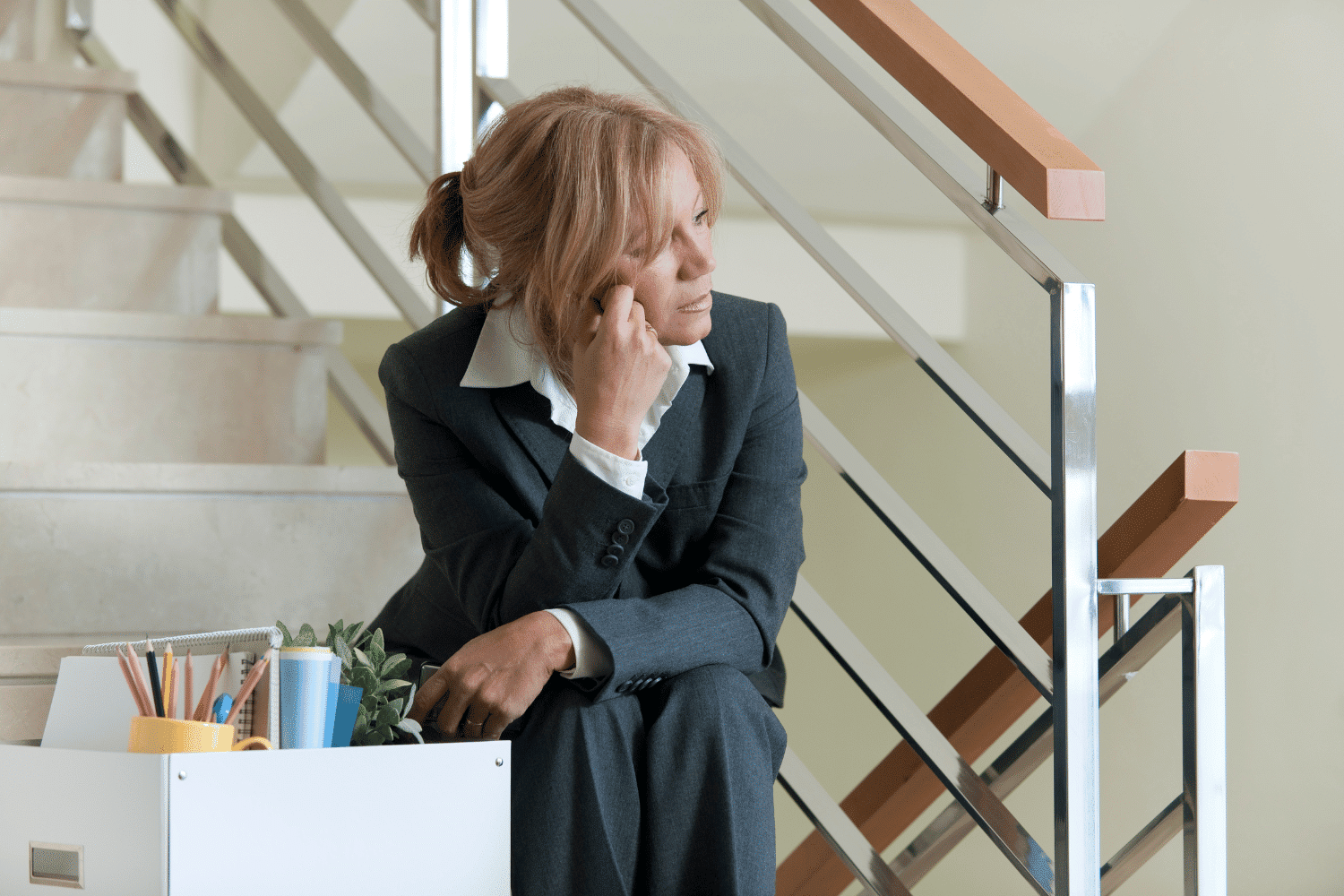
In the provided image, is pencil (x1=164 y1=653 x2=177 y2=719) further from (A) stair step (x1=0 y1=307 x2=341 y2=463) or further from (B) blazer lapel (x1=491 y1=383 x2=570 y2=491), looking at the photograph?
(A) stair step (x1=0 y1=307 x2=341 y2=463)

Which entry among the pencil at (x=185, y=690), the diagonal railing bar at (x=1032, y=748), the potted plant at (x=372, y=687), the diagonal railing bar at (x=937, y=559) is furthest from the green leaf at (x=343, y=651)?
the diagonal railing bar at (x=1032, y=748)

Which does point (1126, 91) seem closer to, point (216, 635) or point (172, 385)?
point (172, 385)

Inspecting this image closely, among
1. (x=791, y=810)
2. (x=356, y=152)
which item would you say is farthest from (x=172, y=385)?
(x=791, y=810)


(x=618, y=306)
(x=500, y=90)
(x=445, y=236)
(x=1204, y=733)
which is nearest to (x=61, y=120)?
→ (x=500, y=90)

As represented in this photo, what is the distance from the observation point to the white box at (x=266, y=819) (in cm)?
66

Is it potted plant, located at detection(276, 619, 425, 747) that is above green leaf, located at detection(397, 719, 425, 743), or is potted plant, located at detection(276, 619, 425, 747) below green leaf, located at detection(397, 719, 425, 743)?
above

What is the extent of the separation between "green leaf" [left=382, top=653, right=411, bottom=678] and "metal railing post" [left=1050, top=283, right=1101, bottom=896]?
18.9 inches

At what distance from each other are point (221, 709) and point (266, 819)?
7cm

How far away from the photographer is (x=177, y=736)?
687mm

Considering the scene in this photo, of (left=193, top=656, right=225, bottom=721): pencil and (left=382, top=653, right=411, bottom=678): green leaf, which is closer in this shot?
(left=193, top=656, right=225, bottom=721): pencil

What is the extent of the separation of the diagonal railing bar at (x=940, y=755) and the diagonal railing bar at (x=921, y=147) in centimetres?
35

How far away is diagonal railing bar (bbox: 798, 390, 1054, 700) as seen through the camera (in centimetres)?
101

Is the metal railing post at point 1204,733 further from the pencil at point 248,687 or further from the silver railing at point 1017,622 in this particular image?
the pencil at point 248,687

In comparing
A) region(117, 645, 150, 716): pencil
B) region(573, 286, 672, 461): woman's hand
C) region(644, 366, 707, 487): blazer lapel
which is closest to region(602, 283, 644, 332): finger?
region(573, 286, 672, 461): woman's hand
